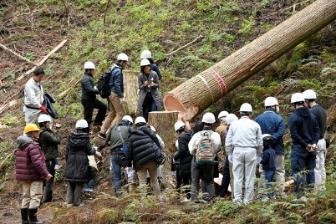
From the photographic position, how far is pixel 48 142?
1270cm

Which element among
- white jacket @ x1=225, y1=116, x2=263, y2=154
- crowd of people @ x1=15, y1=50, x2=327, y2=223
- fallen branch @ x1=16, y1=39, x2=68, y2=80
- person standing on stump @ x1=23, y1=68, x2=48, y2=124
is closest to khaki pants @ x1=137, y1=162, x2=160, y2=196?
crowd of people @ x1=15, y1=50, x2=327, y2=223

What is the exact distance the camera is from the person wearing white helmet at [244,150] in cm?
1040

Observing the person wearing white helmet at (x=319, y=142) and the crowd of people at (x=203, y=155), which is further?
the person wearing white helmet at (x=319, y=142)

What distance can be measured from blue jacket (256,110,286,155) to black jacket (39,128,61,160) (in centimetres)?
444

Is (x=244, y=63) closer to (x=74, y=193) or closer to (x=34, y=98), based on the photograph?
(x=34, y=98)

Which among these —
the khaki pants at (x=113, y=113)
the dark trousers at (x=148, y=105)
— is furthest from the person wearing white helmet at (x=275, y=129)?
the khaki pants at (x=113, y=113)

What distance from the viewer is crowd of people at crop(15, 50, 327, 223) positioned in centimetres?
1057

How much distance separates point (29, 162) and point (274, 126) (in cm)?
465

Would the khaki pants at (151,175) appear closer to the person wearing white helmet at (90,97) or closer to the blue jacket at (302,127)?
the blue jacket at (302,127)

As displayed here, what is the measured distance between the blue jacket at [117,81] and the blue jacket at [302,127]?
5.19 metres

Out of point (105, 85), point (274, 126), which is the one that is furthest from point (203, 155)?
point (105, 85)

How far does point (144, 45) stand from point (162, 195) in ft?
30.8

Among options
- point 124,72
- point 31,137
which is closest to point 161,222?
point 31,137

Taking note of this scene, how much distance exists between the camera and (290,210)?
888 centimetres
